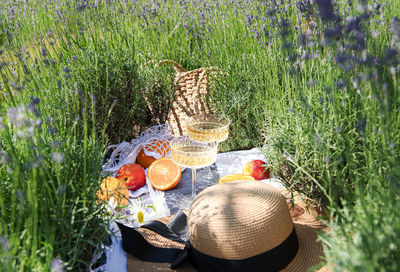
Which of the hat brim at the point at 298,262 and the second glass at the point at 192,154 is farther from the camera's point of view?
the second glass at the point at 192,154

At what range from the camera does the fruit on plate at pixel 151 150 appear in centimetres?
324

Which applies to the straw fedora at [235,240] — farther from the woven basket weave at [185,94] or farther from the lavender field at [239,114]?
the woven basket weave at [185,94]

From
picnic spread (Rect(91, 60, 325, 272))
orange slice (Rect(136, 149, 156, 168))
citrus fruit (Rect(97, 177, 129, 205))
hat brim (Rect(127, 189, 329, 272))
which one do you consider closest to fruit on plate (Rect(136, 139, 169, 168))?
orange slice (Rect(136, 149, 156, 168))

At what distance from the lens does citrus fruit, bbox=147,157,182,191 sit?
2838 mm

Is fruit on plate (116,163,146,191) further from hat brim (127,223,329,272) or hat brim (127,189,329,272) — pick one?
hat brim (127,223,329,272)

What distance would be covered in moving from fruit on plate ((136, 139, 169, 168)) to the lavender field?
30cm

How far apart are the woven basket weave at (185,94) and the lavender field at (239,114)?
93 millimetres

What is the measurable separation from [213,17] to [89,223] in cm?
360

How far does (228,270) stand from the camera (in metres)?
1.64

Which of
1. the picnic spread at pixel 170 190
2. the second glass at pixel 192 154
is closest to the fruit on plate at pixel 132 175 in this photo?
the picnic spread at pixel 170 190

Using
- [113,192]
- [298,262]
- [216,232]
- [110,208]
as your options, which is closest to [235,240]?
[216,232]

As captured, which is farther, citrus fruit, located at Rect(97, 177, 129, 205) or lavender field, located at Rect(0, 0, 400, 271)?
citrus fruit, located at Rect(97, 177, 129, 205)

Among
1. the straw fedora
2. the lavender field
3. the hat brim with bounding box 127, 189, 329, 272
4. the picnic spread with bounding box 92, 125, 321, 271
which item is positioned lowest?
the picnic spread with bounding box 92, 125, 321, 271

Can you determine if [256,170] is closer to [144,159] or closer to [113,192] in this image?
[144,159]
